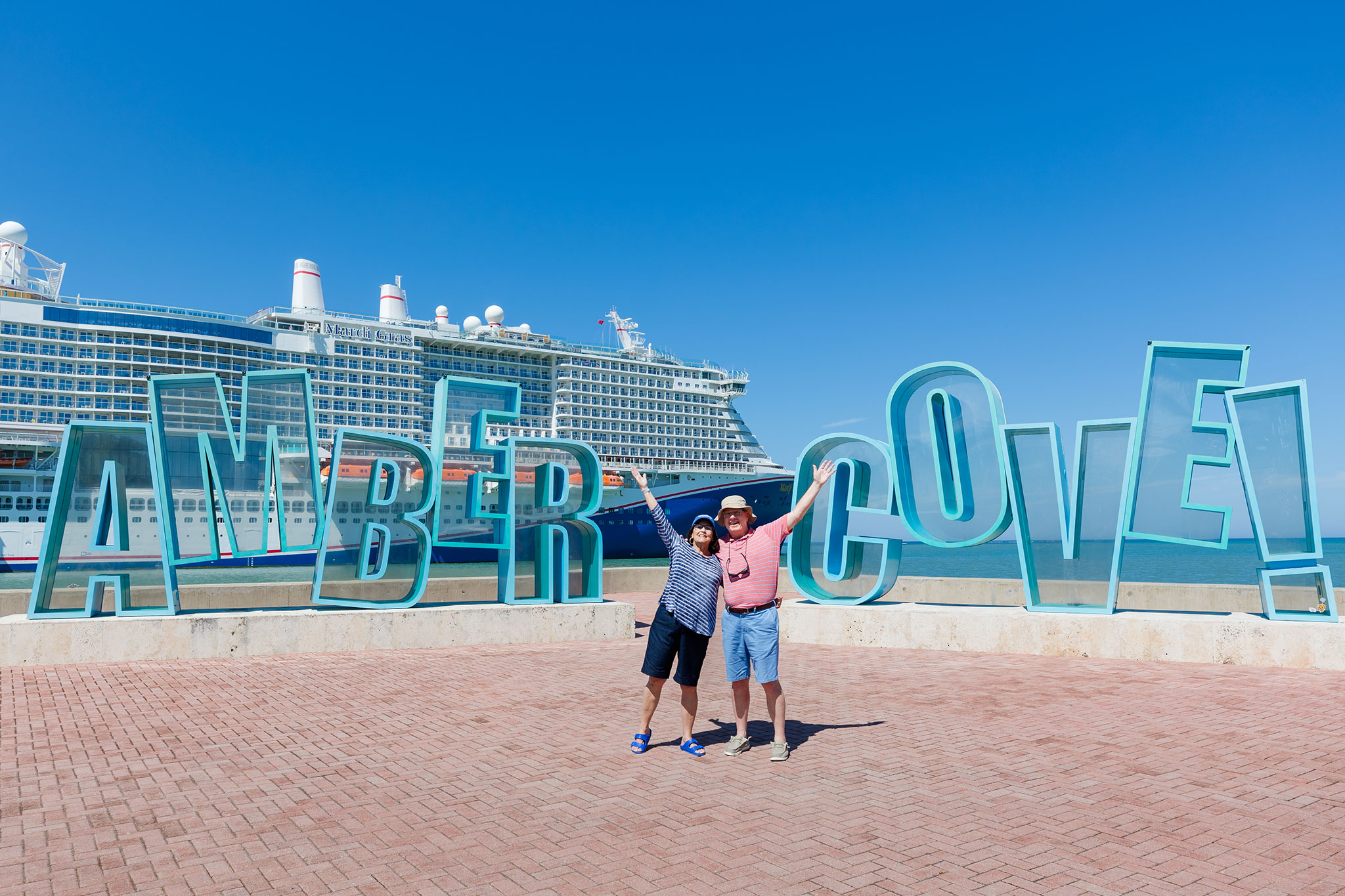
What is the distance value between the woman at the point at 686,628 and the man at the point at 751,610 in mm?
126

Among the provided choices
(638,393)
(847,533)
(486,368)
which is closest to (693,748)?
(847,533)

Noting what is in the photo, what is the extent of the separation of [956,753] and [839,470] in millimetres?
5506

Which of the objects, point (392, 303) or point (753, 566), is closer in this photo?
point (753, 566)

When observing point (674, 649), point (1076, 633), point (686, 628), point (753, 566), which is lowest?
point (1076, 633)

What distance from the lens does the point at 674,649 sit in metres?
5.35

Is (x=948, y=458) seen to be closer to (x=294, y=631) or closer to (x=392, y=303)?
(x=294, y=631)

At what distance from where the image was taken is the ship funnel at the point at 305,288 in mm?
46000

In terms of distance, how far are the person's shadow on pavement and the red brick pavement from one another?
0.15 feet

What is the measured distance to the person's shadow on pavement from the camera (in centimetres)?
571

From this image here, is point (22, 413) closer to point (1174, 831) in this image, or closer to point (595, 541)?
point (595, 541)

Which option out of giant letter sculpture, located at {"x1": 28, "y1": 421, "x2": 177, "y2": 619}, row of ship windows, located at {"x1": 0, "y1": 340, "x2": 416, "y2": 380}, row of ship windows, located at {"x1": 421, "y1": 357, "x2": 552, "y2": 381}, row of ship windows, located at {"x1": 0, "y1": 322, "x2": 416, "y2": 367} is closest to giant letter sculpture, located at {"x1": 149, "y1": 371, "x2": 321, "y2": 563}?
giant letter sculpture, located at {"x1": 28, "y1": 421, "x2": 177, "y2": 619}

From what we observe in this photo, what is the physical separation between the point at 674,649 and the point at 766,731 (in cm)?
128

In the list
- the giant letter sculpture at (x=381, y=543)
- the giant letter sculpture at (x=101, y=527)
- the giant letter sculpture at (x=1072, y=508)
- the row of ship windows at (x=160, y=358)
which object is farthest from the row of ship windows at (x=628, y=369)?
the giant letter sculpture at (x=1072, y=508)

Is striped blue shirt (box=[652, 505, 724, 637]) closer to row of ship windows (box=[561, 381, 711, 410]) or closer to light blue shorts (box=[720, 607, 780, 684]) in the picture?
light blue shorts (box=[720, 607, 780, 684])
